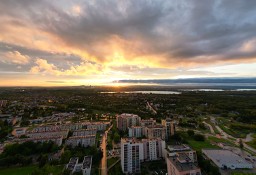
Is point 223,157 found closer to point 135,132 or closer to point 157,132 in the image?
point 157,132

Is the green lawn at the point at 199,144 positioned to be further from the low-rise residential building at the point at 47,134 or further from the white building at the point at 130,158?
the low-rise residential building at the point at 47,134

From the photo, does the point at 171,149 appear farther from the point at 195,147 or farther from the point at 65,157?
the point at 65,157

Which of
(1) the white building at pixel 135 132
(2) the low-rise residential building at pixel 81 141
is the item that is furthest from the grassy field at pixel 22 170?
(1) the white building at pixel 135 132

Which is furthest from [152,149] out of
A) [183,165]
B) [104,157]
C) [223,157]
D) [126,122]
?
[126,122]

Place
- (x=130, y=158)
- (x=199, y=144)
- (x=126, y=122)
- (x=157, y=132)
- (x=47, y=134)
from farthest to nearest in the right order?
(x=126, y=122)
(x=47, y=134)
(x=157, y=132)
(x=199, y=144)
(x=130, y=158)

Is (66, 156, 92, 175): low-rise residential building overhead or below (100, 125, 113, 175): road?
overhead

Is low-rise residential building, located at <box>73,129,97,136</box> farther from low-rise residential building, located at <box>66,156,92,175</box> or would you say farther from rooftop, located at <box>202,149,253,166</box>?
rooftop, located at <box>202,149,253,166</box>

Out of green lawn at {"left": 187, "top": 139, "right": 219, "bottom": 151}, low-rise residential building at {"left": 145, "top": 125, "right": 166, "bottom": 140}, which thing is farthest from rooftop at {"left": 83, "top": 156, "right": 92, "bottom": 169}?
green lawn at {"left": 187, "top": 139, "right": 219, "bottom": 151}

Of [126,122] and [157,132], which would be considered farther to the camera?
[126,122]

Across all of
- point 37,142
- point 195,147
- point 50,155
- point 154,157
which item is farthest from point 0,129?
point 195,147
